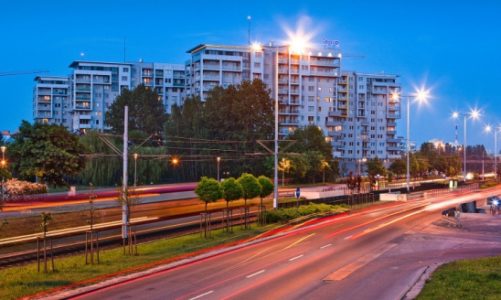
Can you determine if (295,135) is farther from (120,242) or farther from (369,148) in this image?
(120,242)

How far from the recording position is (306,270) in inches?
928

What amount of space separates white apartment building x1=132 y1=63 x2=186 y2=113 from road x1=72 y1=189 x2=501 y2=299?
11534cm

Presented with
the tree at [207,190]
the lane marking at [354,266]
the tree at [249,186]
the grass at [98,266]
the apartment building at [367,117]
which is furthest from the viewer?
the apartment building at [367,117]

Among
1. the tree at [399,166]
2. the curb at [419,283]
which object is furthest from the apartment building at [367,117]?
the curb at [419,283]

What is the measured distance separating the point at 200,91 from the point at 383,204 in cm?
7215

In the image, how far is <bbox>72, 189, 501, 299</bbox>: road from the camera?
1908 cm

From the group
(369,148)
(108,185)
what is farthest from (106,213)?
(369,148)

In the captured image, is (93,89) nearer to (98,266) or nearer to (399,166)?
(399,166)

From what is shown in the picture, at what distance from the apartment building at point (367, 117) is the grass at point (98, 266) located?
115 m

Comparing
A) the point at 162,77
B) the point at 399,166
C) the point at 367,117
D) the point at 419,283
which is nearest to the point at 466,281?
the point at 419,283

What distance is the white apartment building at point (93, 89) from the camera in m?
142

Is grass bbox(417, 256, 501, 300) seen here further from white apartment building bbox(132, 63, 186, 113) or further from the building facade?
white apartment building bbox(132, 63, 186, 113)

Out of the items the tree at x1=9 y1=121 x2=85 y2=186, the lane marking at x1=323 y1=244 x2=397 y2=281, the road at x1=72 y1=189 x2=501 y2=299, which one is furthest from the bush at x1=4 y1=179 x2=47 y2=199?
the lane marking at x1=323 y1=244 x2=397 y2=281

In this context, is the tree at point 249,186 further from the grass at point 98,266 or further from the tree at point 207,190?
the grass at point 98,266
